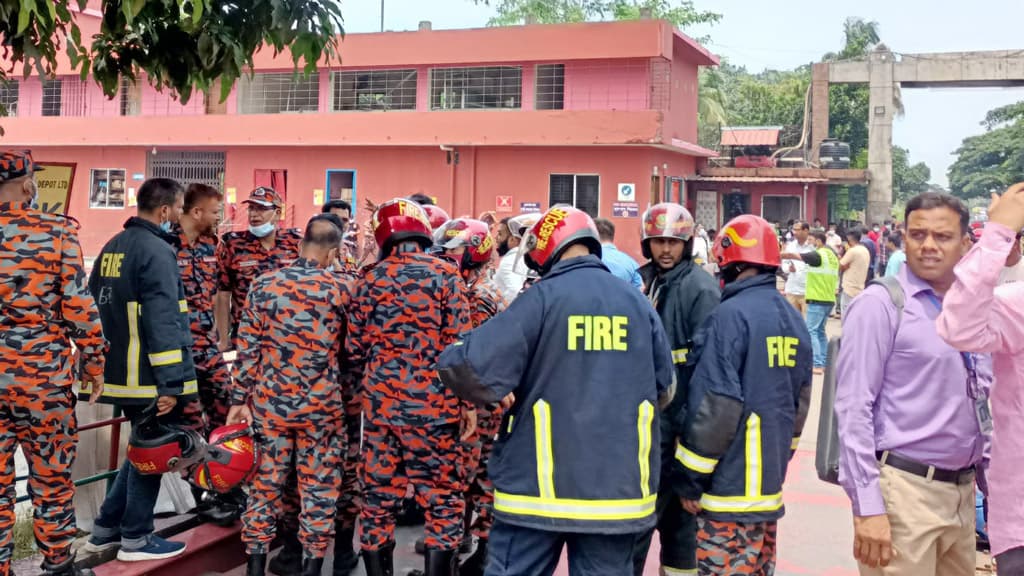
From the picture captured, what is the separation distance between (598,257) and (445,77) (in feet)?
70.2

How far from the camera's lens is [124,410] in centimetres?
492

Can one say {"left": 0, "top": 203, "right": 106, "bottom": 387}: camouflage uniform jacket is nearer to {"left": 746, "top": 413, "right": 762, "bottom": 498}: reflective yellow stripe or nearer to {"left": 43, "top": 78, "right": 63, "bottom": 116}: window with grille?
{"left": 746, "top": 413, "right": 762, "bottom": 498}: reflective yellow stripe

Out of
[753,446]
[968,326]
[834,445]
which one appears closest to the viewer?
[968,326]

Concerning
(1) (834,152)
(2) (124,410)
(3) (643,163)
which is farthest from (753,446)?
(1) (834,152)

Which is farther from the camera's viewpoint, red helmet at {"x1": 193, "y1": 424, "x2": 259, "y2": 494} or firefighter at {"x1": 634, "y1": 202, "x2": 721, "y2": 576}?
red helmet at {"x1": 193, "y1": 424, "x2": 259, "y2": 494}

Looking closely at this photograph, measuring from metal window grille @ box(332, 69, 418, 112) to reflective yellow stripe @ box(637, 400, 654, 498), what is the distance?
72.7 feet

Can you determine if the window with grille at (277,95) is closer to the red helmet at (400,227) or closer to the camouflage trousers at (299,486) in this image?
the red helmet at (400,227)

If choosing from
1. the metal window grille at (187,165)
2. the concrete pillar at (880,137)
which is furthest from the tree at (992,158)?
the metal window grille at (187,165)

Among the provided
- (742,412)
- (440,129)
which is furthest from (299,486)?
(440,129)

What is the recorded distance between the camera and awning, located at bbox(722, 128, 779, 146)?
31.2 m

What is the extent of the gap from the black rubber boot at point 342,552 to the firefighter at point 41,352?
1.39 meters

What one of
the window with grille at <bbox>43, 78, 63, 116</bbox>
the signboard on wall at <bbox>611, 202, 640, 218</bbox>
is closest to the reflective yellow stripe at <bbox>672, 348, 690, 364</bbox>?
the signboard on wall at <bbox>611, 202, 640, 218</bbox>

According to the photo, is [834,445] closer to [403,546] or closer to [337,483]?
[337,483]

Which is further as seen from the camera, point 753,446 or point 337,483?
point 337,483
